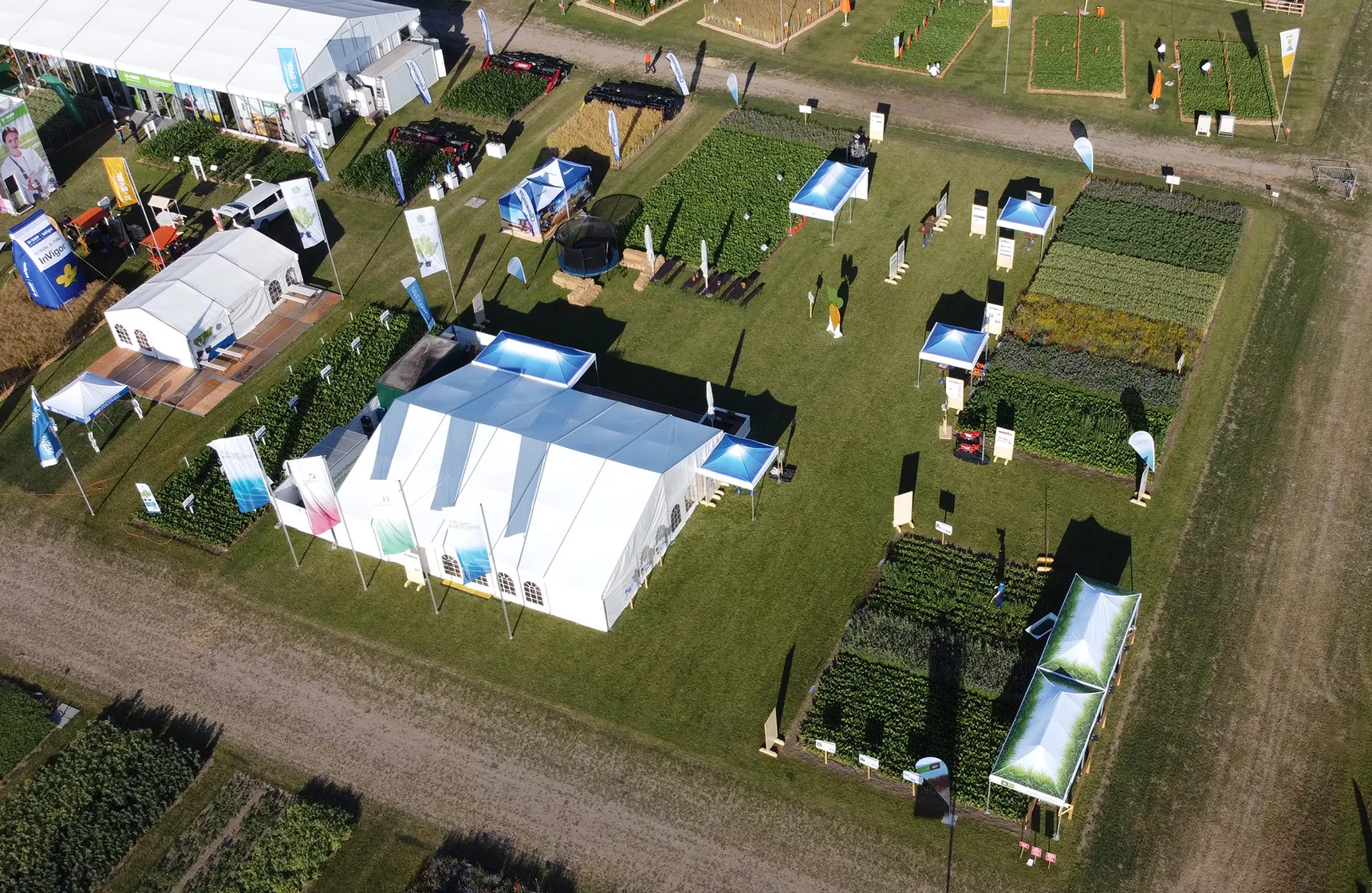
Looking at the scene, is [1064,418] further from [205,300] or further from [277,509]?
[205,300]

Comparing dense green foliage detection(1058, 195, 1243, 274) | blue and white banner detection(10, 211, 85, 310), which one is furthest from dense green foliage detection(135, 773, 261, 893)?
dense green foliage detection(1058, 195, 1243, 274)

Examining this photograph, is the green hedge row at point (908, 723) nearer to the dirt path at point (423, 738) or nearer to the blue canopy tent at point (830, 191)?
the dirt path at point (423, 738)

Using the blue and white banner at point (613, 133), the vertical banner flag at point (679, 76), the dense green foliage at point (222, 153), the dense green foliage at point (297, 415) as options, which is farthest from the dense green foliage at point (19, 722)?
the vertical banner flag at point (679, 76)

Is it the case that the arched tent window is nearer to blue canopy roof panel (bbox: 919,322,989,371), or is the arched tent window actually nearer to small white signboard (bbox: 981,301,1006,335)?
blue canopy roof panel (bbox: 919,322,989,371)

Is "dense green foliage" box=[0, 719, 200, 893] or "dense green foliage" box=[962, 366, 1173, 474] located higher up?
"dense green foliage" box=[962, 366, 1173, 474]

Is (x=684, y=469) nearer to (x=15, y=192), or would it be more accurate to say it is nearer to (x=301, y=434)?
(x=301, y=434)

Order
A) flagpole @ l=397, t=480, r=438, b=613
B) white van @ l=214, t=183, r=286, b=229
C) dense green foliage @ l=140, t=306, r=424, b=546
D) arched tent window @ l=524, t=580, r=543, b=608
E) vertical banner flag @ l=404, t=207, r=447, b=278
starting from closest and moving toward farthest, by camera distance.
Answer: arched tent window @ l=524, t=580, r=543, b=608
flagpole @ l=397, t=480, r=438, b=613
dense green foliage @ l=140, t=306, r=424, b=546
vertical banner flag @ l=404, t=207, r=447, b=278
white van @ l=214, t=183, r=286, b=229
